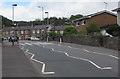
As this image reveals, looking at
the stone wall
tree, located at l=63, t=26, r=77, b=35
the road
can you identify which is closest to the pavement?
the road

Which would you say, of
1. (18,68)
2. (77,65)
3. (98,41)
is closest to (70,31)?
(98,41)

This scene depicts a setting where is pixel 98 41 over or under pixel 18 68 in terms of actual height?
over

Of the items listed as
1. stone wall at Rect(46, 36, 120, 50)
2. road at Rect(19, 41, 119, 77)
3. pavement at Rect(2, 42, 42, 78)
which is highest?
stone wall at Rect(46, 36, 120, 50)

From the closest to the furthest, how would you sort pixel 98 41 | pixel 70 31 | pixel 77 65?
pixel 77 65 → pixel 98 41 → pixel 70 31

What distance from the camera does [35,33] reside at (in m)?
141

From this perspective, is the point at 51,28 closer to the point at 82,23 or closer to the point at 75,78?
the point at 82,23

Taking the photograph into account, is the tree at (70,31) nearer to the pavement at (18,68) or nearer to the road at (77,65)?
the road at (77,65)

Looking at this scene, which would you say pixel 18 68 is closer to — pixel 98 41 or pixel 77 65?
pixel 77 65

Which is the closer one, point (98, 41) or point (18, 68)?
point (18, 68)

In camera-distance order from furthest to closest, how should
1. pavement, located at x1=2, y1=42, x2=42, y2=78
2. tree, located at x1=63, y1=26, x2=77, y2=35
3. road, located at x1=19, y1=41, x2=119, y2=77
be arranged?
1. tree, located at x1=63, y1=26, x2=77, y2=35
2. road, located at x1=19, y1=41, x2=119, y2=77
3. pavement, located at x1=2, y1=42, x2=42, y2=78

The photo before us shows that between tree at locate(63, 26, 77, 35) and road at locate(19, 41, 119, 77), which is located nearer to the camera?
road at locate(19, 41, 119, 77)

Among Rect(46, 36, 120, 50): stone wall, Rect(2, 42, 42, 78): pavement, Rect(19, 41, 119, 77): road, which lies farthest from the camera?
Rect(46, 36, 120, 50): stone wall

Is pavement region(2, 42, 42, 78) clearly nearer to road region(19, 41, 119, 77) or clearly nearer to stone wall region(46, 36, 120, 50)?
road region(19, 41, 119, 77)

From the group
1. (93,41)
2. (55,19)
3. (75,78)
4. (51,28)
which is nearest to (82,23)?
(93,41)
